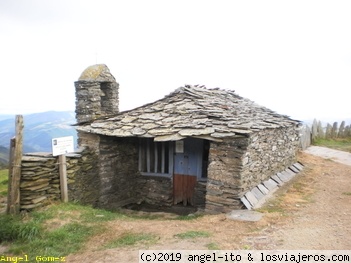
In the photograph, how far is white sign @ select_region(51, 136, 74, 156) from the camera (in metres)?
7.21

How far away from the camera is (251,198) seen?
796 cm

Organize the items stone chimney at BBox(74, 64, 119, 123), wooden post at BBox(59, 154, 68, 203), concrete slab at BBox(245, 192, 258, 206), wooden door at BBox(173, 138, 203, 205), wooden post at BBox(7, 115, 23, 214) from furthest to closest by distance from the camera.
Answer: stone chimney at BBox(74, 64, 119, 123) → wooden door at BBox(173, 138, 203, 205) → concrete slab at BBox(245, 192, 258, 206) → wooden post at BBox(59, 154, 68, 203) → wooden post at BBox(7, 115, 23, 214)

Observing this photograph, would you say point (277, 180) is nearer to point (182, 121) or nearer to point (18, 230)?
point (182, 121)

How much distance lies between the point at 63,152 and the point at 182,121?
323 cm

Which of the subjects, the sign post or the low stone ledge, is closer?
the sign post

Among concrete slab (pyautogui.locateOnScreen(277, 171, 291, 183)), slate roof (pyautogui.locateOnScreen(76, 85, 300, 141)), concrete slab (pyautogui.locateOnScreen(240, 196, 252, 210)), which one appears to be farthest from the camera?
concrete slab (pyautogui.locateOnScreen(277, 171, 291, 183))

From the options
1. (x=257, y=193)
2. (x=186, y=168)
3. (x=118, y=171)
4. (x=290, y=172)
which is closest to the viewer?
(x=257, y=193)

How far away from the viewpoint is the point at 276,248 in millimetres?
4996

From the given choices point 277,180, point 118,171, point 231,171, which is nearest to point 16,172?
point 118,171

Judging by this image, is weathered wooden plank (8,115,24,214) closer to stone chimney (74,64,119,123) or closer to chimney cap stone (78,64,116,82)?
stone chimney (74,64,119,123)

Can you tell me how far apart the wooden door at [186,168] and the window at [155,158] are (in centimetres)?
28

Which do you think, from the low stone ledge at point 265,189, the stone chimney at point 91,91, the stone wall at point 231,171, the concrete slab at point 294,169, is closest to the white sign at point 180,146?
the stone wall at point 231,171

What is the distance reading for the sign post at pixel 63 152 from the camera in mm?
7243

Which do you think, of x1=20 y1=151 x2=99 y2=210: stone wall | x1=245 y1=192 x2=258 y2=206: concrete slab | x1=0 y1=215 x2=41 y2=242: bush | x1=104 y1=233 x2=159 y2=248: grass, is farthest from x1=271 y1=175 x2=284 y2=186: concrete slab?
x1=0 y1=215 x2=41 y2=242: bush
